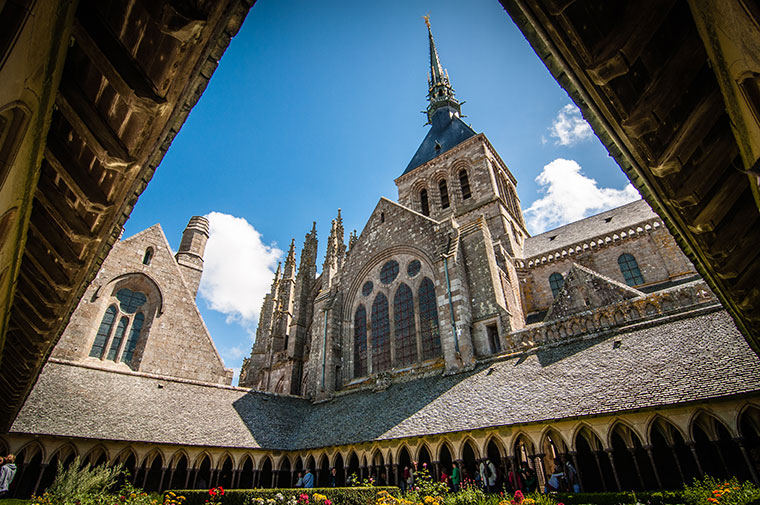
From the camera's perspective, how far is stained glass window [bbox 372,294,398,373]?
18344 millimetres

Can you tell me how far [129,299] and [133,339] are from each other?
1.82m

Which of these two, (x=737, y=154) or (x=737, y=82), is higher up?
(x=737, y=154)

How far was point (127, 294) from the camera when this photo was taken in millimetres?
18031

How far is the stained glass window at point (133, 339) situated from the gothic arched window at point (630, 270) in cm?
2288

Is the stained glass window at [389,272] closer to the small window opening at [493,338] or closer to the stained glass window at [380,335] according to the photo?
the stained glass window at [380,335]

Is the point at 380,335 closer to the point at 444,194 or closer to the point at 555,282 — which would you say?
the point at 555,282

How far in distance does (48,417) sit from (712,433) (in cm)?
1717

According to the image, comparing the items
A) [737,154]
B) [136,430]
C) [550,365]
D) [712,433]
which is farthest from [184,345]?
[737,154]

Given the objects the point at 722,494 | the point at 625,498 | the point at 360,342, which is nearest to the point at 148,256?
the point at 360,342

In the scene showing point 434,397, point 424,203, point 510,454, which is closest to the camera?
point 510,454

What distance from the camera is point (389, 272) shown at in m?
20.0

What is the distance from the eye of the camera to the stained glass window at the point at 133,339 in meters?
17.1

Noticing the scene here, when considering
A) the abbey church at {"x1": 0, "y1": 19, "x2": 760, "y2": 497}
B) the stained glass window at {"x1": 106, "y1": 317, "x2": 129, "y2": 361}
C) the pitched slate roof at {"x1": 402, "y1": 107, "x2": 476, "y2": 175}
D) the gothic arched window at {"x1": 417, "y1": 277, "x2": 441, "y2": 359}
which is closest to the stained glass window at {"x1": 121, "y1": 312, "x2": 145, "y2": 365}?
the abbey church at {"x1": 0, "y1": 19, "x2": 760, "y2": 497}

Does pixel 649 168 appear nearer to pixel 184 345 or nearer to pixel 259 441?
pixel 259 441
